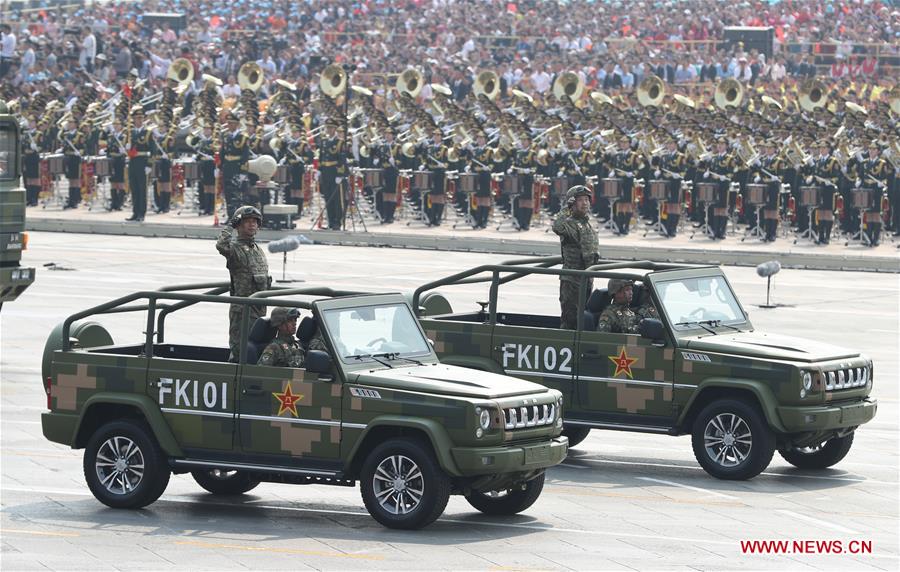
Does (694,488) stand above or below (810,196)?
below

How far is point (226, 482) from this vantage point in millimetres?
14680

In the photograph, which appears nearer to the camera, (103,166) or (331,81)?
(103,166)

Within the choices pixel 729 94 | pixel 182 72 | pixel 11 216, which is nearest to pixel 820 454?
pixel 11 216

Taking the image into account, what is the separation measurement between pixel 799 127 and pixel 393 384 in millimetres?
25608

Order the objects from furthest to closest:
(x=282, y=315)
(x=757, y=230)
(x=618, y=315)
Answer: (x=757, y=230) → (x=618, y=315) → (x=282, y=315)

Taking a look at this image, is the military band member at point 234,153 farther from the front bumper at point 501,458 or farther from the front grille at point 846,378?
the front bumper at point 501,458

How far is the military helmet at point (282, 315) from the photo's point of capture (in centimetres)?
1361

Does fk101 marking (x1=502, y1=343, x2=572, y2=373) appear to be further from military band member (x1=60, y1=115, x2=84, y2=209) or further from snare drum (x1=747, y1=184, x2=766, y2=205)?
military band member (x1=60, y1=115, x2=84, y2=209)

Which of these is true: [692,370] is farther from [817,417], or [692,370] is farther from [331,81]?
[331,81]

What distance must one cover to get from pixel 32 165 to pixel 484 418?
32003 millimetres

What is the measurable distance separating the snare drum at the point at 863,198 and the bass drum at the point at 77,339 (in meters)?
23.9

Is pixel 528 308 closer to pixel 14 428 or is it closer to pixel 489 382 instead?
pixel 14 428

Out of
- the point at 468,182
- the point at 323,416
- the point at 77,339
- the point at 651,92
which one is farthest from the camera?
the point at 651,92

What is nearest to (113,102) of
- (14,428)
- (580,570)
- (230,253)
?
(14,428)
